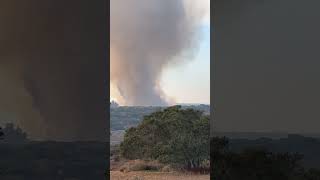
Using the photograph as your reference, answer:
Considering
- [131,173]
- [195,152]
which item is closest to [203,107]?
[195,152]

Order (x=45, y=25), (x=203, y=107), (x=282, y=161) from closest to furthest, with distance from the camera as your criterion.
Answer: (x=282, y=161), (x=45, y=25), (x=203, y=107)

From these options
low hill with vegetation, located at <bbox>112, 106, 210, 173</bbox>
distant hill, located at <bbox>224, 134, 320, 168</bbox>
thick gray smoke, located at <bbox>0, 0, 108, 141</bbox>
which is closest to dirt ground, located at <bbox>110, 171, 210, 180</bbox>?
low hill with vegetation, located at <bbox>112, 106, 210, 173</bbox>

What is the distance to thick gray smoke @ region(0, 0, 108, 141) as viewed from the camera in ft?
16.1

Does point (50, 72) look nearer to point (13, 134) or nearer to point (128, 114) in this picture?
point (13, 134)

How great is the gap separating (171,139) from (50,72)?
346 cm

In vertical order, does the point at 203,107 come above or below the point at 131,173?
above

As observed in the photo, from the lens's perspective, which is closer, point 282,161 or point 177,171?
point 282,161

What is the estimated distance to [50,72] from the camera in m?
4.96

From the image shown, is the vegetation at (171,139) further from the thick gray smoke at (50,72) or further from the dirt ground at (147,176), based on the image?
the thick gray smoke at (50,72)

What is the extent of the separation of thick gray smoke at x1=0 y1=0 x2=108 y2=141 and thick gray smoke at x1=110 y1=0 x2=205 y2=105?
2.67 m

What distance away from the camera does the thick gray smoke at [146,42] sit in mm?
7746

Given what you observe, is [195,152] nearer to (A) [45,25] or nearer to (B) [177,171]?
(B) [177,171]

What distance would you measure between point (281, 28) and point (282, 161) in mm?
1089

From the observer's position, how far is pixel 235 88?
4641mm
